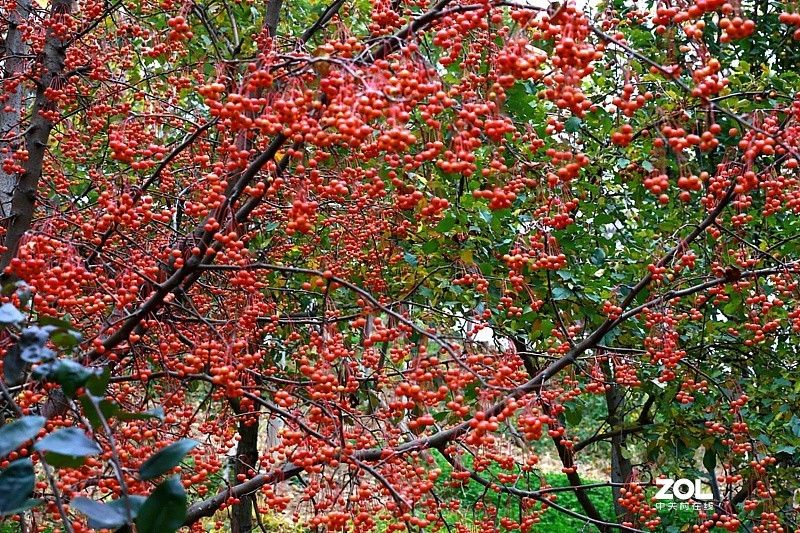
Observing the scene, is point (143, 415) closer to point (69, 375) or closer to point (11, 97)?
point (69, 375)

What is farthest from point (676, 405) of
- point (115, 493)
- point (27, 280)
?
point (27, 280)

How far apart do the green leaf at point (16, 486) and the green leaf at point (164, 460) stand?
18 centimetres

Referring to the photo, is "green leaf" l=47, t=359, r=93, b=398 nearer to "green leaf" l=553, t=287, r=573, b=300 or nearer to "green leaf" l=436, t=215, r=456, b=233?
"green leaf" l=436, t=215, r=456, b=233

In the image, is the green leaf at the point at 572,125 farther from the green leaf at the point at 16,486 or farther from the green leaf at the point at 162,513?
the green leaf at the point at 16,486

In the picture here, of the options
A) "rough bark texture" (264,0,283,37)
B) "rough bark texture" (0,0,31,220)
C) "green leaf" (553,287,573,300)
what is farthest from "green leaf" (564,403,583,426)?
"rough bark texture" (0,0,31,220)

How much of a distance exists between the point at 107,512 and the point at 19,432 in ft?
0.64

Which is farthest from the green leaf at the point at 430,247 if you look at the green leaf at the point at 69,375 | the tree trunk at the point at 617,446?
the green leaf at the point at 69,375

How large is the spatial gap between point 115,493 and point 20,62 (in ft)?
7.81

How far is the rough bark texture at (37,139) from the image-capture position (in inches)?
132

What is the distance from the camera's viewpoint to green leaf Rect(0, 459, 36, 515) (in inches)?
47.2

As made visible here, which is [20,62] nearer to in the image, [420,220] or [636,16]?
[420,220]

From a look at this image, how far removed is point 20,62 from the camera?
372 centimetres

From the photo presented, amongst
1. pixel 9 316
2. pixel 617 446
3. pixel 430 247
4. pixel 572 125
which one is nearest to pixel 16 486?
pixel 9 316

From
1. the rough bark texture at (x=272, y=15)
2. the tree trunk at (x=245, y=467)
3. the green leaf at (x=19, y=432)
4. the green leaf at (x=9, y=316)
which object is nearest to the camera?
the green leaf at (x=19, y=432)
